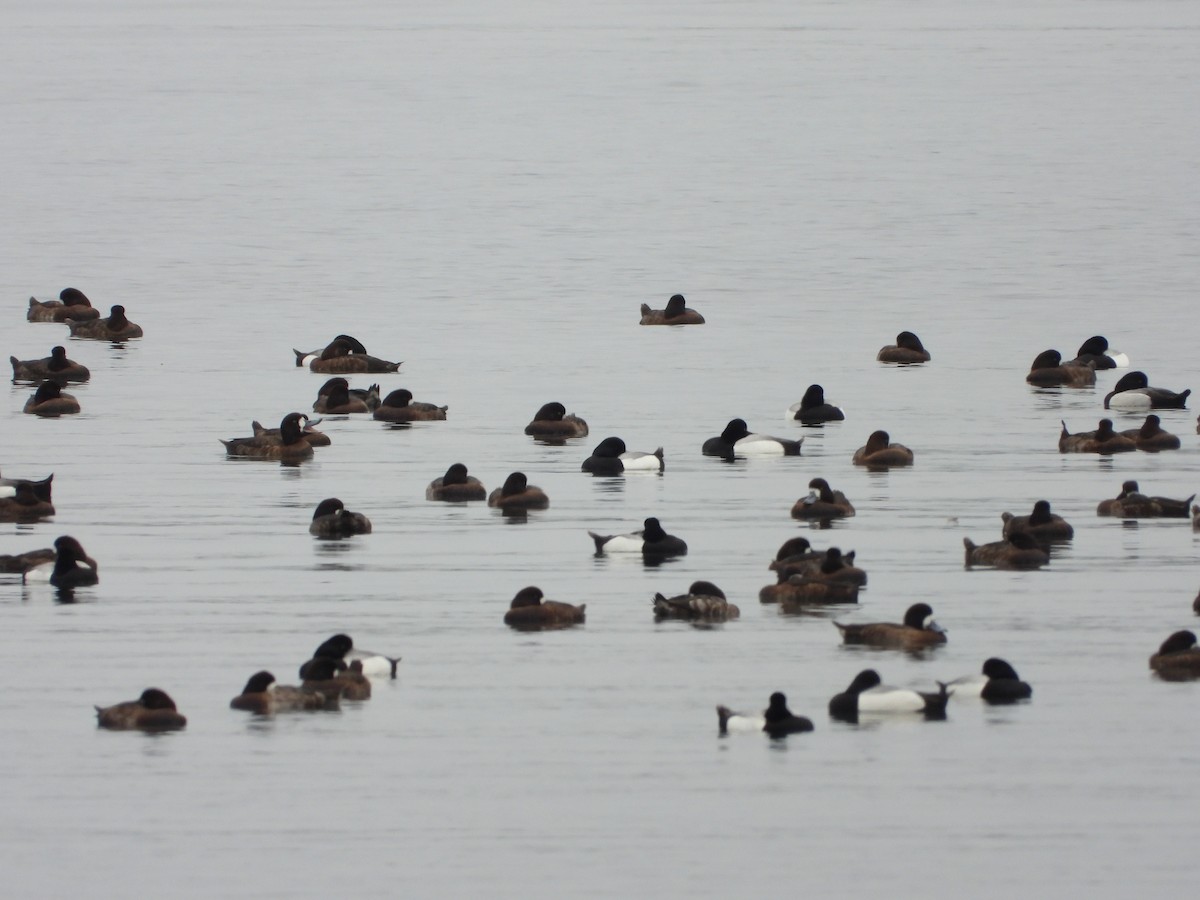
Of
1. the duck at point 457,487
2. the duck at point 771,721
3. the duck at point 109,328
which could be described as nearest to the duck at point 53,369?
the duck at point 109,328

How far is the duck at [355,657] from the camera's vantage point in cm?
1995

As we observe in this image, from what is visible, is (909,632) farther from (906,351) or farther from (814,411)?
(906,351)

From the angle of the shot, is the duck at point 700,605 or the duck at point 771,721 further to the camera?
the duck at point 700,605

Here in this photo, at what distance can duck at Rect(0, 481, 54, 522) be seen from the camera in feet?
92.8

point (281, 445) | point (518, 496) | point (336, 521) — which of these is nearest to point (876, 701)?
point (336, 521)

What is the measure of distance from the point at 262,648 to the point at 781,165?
7821 centimetres

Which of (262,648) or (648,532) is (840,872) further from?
(648,532)

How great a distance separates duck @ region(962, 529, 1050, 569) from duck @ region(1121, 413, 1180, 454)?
7953mm

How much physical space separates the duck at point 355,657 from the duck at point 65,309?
28791mm

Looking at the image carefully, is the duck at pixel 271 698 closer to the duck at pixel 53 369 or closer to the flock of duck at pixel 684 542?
the flock of duck at pixel 684 542

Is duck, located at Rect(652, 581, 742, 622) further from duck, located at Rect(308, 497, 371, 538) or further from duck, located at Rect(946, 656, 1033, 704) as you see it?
duck, located at Rect(308, 497, 371, 538)

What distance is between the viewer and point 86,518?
1123 inches

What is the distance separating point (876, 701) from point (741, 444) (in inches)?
544

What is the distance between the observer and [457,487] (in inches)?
1159
